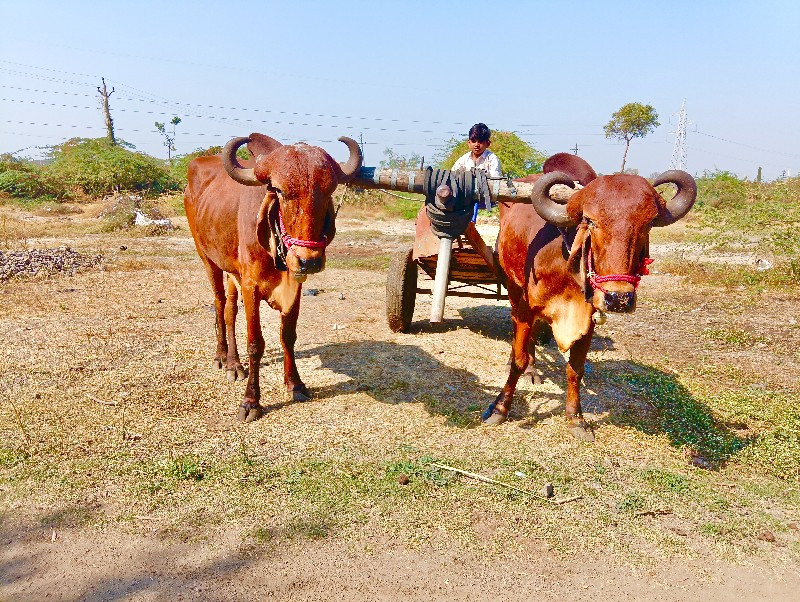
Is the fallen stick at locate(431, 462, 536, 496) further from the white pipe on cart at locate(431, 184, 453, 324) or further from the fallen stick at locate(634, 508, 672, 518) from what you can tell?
the white pipe on cart at locate(431, 184, 453, 324)

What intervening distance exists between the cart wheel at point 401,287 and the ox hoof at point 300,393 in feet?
6.59

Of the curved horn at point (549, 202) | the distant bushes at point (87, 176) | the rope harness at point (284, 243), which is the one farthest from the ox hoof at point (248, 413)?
the distant bushes at point (87, 176)

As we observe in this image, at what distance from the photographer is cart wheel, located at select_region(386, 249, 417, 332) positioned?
7.14 metres

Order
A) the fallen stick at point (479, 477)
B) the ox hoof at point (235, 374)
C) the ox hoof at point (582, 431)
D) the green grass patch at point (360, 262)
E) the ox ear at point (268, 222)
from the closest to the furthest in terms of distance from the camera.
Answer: the fallen stick at point (479, 477)
the ox ear at point (268, 222)
the ox hoof at point (582, 431)
the ox hoof at point (235, 374)
the green grass patch at point (360, 262)

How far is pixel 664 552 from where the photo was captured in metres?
3.41

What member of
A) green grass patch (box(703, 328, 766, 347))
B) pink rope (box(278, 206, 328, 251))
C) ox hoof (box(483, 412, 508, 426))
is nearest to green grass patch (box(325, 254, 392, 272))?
green grass patch (box(703, 328, 766, 347))

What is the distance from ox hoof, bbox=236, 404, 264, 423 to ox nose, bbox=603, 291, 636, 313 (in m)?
3.01

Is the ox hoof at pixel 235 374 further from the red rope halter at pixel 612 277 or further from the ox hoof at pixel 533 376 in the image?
the red rope halter at pixel 612 277

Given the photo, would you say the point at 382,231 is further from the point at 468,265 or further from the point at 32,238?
the point at 468,265

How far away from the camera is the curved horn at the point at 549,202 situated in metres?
3.91

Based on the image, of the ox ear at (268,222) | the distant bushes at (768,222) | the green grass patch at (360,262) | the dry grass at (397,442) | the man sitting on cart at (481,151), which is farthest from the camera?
the green grass patch at (360,262)

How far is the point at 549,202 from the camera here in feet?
13.1

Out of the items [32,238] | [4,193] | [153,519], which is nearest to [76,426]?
[153,519]

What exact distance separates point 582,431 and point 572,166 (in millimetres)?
2146
